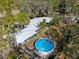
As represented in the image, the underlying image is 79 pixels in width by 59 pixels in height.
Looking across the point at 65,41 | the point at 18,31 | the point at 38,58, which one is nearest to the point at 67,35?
the point at 65,41

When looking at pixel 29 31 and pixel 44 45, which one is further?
pixel 29 31

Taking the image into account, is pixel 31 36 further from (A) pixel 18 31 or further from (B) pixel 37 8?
(B) pixel 37 8

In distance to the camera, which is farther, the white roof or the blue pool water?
the white roof

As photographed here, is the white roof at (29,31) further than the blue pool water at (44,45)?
Yes
